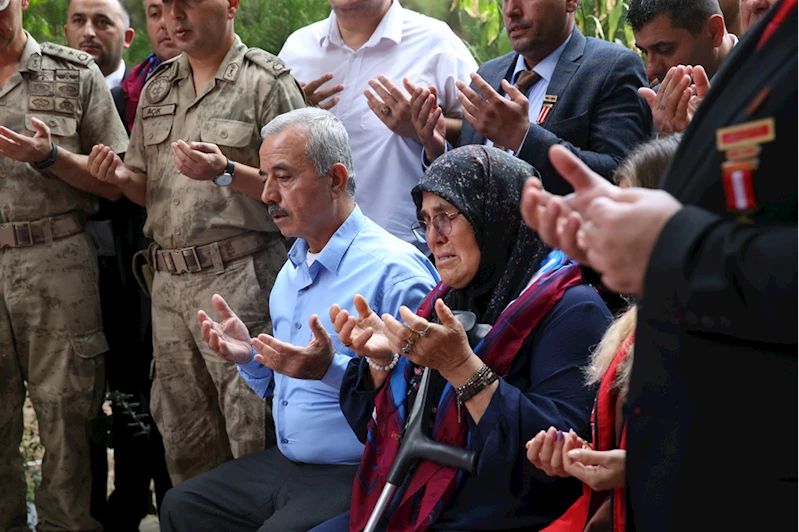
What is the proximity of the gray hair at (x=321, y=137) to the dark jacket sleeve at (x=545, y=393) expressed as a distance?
1.12 meters

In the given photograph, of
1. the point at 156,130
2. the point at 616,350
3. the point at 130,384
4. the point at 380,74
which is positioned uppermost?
the point at 380,74

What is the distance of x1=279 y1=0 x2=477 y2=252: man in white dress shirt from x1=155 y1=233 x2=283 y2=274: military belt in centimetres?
44

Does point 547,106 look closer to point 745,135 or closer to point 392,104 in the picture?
point 392,104

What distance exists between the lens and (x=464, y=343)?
7.04 feet

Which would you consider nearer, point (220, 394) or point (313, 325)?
point (313, 325)

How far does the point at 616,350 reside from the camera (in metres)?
2.02

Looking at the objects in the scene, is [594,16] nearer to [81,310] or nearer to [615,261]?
[81,310]

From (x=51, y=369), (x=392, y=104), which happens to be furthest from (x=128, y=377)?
(x=392, y=104)

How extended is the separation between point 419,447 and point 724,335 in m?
1.17

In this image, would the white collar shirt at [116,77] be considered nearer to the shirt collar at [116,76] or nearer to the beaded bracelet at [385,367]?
the shirt collar at [116,76]

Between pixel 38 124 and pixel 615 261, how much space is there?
2.94m

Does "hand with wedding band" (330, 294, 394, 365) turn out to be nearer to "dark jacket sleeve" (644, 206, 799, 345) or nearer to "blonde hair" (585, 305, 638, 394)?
"blonde hair" (585, 305, 638, 394)

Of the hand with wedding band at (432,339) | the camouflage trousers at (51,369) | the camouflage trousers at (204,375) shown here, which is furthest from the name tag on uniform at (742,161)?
the camouflage trousers at (51,369)

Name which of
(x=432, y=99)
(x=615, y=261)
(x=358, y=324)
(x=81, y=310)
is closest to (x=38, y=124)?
(x=81, y=310)
